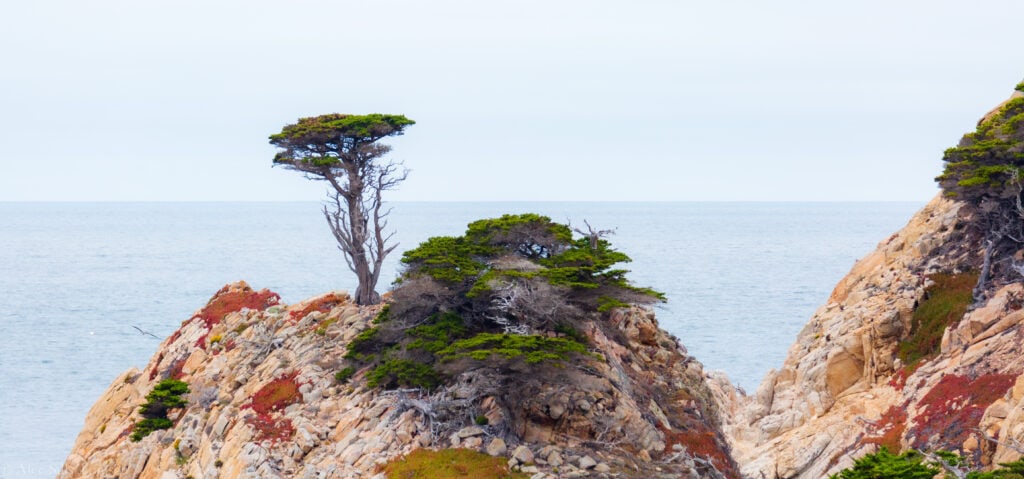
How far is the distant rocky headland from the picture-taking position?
29328mm

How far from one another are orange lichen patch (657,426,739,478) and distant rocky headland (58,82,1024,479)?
0.11 m

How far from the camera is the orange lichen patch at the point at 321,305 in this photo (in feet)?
128

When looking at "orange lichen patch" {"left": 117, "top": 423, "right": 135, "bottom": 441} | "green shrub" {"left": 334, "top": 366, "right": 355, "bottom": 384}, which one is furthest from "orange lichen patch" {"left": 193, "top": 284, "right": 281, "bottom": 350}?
"green shrub" {"left": 334, "top": 366, "right": 355, "bottom": 384}

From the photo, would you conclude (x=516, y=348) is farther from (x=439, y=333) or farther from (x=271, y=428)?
(x=271, y=428)

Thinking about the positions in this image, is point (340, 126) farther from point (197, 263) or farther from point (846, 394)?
point (197, 263)

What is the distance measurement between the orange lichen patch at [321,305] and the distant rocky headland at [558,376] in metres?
0.10

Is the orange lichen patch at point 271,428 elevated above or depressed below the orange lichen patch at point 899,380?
below

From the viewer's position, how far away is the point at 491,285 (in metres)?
30.5

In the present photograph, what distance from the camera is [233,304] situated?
42250 millimetres

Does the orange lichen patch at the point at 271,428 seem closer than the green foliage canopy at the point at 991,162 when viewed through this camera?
Yes

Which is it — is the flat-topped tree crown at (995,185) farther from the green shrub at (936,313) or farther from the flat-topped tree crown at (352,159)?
the flat-topped tree crown at (352,159)

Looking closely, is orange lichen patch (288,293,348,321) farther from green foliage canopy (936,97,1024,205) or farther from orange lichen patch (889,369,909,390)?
green foliage canopy (936,97,1024,205)

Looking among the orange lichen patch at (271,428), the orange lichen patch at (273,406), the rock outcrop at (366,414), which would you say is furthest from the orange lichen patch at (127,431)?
the orange lichen patch at (271,428)

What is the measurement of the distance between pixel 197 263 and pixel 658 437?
134274 millimetres
